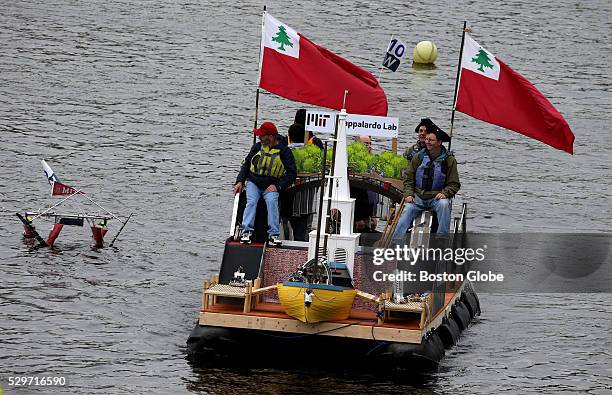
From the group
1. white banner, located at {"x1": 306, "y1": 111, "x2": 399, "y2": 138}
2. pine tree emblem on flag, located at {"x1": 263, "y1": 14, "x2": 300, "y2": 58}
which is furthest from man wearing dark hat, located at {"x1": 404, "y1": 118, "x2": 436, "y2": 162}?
pine tree emblem on flag, located at {"x1": 263, "y1": 14, "x2": 300, "y2": 58}

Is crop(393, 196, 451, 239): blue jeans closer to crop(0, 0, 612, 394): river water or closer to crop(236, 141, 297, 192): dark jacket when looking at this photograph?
crop(236, 141, 297, 192): dark jacket

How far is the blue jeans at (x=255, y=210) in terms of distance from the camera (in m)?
20.5

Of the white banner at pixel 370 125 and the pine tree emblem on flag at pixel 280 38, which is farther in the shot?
the pine tree emblem on flag at pixel 280 38

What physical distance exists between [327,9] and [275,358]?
151 feet

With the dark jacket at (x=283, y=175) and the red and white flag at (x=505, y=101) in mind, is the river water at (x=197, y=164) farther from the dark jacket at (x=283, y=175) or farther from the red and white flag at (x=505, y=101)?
the red and white flag at (x=505, y=101)

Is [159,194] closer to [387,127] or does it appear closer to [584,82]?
[387,127]

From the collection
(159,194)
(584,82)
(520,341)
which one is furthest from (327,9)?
(520,341)

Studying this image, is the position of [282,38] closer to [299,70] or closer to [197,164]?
[299,70]

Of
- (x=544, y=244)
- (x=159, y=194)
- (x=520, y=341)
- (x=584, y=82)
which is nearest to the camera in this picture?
(x=520, y=341)

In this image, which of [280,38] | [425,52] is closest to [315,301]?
[280,38]

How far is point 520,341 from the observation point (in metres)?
22.4

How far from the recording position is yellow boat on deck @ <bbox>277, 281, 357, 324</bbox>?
1798cm

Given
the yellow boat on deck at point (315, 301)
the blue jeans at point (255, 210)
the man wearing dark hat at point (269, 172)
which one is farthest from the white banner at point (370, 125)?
the yellow boat on deck at point (315, 301)

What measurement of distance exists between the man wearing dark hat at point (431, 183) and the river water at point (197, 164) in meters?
2.24
